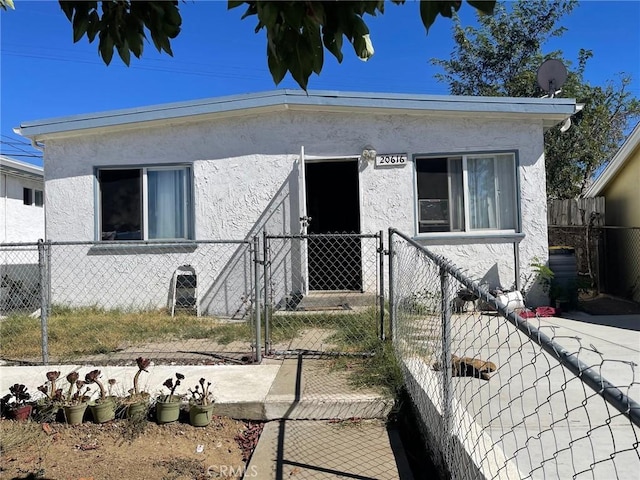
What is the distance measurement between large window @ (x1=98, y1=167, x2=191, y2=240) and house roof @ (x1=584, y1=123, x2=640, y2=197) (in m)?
8.57

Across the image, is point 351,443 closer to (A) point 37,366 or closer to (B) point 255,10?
(B) point 255,10

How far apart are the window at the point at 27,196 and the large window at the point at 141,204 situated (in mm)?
7988

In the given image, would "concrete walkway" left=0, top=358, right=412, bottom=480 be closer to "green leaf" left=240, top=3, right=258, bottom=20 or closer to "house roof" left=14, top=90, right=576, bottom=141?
"green leaf" left=240, top=3, right=258, bottom=20

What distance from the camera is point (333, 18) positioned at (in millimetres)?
1687

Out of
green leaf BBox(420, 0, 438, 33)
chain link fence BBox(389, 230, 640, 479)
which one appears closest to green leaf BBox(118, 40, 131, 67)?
green leaf BBox(420, 0, 438, 33)

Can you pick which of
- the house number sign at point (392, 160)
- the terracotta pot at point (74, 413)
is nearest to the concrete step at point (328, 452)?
the terracotta pot at point (74, 413)

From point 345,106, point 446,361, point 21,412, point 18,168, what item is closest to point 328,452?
point 446,361

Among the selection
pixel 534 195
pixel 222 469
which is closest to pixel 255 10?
pixel 222 469

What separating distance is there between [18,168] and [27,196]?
5.43 feet

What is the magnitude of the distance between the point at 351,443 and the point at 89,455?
1940 mm

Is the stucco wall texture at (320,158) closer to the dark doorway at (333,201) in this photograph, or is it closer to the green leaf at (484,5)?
the dark doorway at (333,201)

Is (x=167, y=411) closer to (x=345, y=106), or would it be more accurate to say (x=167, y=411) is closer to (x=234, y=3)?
(x=234, y=3)

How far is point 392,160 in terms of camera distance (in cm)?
830

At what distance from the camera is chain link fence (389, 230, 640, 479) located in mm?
1936
